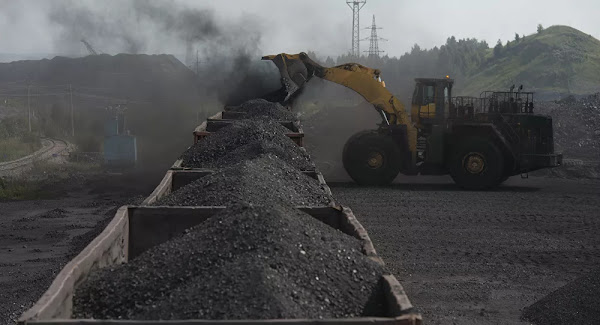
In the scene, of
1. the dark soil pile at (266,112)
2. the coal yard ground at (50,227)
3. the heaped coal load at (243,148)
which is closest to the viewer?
the heaped coal load at (243,148)

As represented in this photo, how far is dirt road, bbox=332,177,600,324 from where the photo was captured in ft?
35.5

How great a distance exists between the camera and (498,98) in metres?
21.4

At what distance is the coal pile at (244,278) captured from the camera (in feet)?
14.8

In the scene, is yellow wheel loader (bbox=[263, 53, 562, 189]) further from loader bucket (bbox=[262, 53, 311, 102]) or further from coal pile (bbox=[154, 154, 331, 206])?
coal pile (bbox=[154, 154, 331, 206])

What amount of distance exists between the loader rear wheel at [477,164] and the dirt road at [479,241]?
1.27 ft

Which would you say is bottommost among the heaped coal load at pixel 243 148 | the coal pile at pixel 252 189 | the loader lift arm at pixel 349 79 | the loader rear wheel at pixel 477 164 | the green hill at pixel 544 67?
the loader rear wheel at pixel 477 164

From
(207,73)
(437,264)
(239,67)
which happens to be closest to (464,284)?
(437,264)

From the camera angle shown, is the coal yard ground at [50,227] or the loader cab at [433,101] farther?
the loader cab at [433,101]

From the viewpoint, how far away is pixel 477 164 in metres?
20.7

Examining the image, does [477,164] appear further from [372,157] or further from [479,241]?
[479,241]

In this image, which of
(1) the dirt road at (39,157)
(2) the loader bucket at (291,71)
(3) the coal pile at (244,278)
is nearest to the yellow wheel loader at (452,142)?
(2) the loader bucket at (291,71)

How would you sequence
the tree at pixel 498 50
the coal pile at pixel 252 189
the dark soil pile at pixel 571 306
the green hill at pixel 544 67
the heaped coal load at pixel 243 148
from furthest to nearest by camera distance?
1. the tree at pixel 498 50
2. the green hill at pixel 544 67
3. the heaped coal load at pixel 243 148
4. the dark soil pile at pixel 571 306
5. the coal pile at pixel 252 189

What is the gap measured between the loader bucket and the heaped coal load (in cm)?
838

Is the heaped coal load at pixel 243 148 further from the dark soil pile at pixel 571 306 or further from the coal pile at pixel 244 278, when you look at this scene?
the coal pile at pixel 244 278
